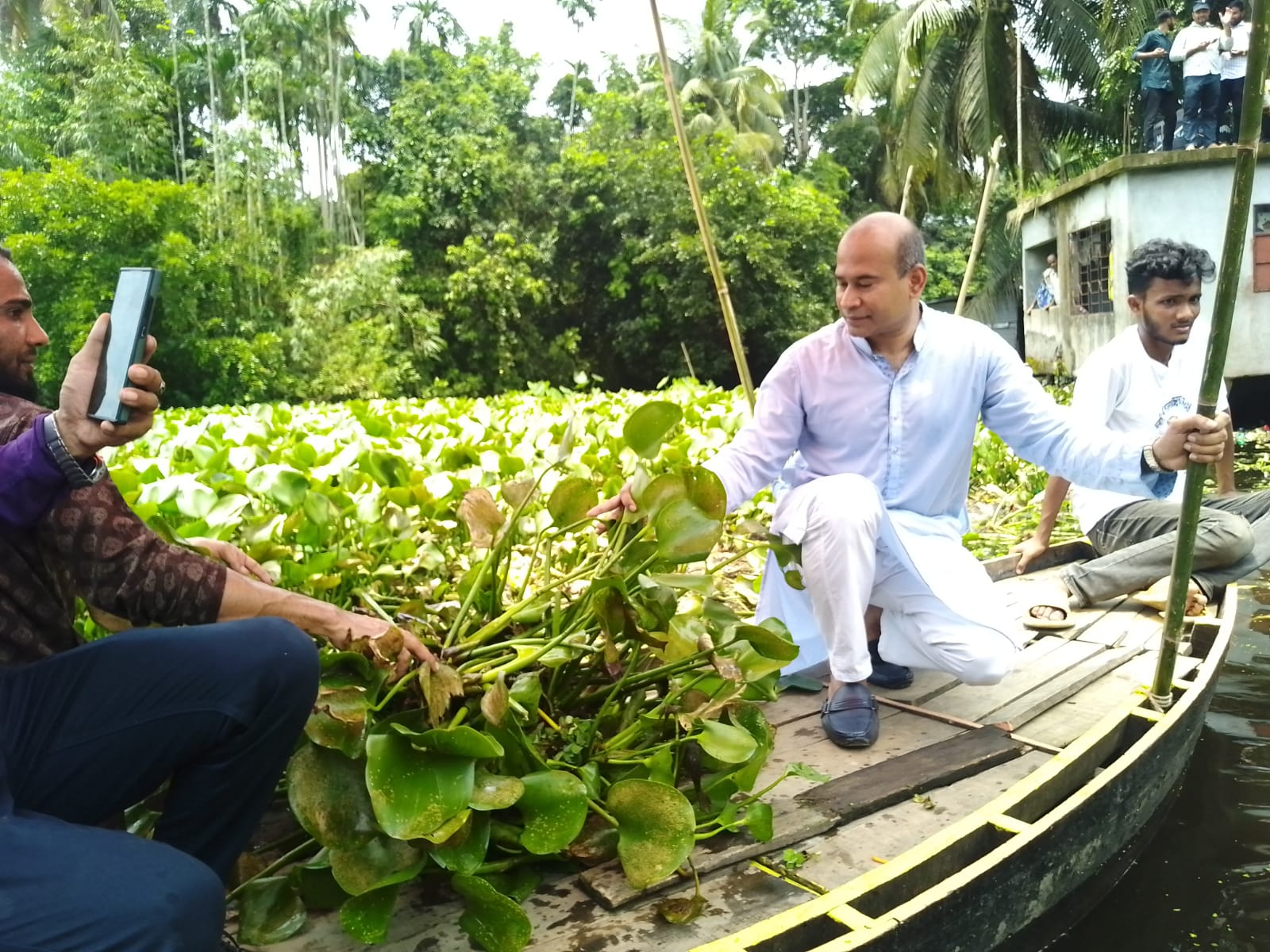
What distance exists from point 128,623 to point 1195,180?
9485mm

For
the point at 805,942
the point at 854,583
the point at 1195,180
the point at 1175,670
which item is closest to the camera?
the point at 805,942

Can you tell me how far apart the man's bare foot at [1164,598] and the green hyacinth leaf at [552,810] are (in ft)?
7.13

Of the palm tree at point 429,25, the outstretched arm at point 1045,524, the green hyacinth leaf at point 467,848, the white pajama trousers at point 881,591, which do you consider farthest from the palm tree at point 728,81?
the green hyacinth leaf at point 467,848

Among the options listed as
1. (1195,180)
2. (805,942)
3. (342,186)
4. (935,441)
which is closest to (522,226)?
(342,186)

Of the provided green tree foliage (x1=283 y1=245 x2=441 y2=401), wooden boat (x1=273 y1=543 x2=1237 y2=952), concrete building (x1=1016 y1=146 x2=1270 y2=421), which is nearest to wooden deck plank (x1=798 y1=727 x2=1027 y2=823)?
wooden boat (x1=273 y1=543 x2=1237 y2=952)

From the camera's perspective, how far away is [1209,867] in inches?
92.5

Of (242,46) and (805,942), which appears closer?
(805,942)

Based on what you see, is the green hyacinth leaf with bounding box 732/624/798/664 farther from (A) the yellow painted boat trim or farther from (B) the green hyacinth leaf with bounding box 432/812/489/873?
(B) the green hyacinth leaf with bounding box 432/812/489/873

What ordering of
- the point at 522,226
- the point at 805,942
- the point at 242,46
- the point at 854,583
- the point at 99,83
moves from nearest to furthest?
1. the point at 805,942
2. the point at 854,583
3. the point at 99,83
4. the point at 522,226
5. the point at 242,46

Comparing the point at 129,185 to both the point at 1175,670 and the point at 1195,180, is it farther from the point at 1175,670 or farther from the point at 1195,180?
the point at 1175,670

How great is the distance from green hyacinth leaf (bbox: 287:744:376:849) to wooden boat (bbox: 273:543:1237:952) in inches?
6.5

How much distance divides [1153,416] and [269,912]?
8.57 feet

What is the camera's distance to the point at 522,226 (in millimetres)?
15188

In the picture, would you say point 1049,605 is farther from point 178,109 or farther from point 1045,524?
point 178,109
